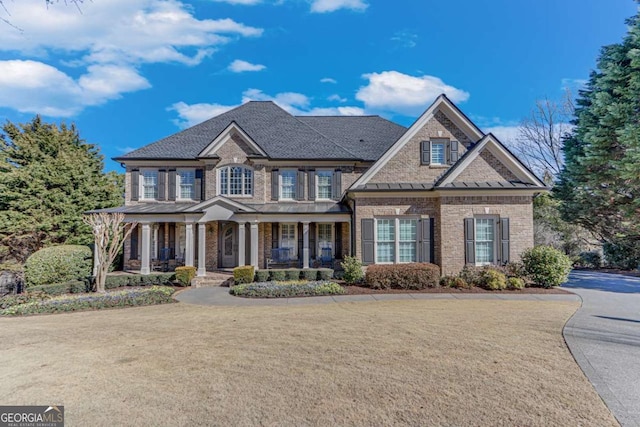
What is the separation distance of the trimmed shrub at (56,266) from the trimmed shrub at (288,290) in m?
8.25

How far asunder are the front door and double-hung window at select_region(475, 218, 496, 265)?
12.6 meters

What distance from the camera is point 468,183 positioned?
14852 mm

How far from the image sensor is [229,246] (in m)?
19.1

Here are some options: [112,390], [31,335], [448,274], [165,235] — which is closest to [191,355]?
[112,390]

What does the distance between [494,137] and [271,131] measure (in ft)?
41.0

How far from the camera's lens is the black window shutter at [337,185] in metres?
18.9

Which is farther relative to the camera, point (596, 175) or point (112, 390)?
point (596, 175)

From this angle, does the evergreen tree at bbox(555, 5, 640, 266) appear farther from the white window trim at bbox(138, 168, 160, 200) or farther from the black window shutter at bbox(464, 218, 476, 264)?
the white window trim at bbox(138, 168, 160, 200)

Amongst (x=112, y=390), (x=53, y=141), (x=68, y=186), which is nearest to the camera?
(x=112, y=390)

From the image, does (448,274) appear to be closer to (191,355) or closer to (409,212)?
(409,212)

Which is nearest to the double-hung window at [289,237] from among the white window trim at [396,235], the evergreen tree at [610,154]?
the white window trim at [396,235]

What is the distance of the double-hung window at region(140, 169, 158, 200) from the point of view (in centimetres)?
1880

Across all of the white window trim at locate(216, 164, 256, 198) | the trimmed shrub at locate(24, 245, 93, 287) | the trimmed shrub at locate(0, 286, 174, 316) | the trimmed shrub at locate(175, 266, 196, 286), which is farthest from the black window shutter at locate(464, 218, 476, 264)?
the trimmed shrub at locate(24, 245, 93, 287)

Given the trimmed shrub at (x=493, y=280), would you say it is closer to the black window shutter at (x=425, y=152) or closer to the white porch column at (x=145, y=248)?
the black window shutter at (x=425, y=152)
